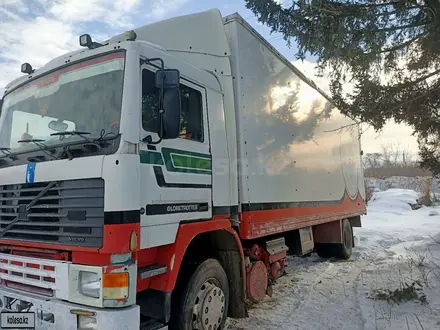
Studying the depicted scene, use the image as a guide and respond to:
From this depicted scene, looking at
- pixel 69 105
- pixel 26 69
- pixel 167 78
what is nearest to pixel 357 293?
pixel 167 78

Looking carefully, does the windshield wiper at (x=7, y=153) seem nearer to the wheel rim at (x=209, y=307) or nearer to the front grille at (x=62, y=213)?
the front grille at (x=62, y=213)

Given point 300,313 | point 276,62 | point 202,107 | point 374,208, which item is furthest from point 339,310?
point 374,208

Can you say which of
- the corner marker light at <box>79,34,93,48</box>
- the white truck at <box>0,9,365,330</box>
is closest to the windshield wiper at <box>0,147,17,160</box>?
the white truck at <box>0,9,365,330</box>

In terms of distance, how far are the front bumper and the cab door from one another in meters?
0.55

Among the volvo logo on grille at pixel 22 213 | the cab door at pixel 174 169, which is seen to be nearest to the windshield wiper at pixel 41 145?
the volvo logo on grille at pixel 22 213

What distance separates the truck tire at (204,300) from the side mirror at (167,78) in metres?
1.86

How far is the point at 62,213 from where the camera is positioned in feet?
9.66

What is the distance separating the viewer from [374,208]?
23688 millimetres

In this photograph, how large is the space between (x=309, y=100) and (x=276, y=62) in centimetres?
159

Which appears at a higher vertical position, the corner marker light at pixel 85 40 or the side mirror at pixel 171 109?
the corner marker light at pixel 85 40

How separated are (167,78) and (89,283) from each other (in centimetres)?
176

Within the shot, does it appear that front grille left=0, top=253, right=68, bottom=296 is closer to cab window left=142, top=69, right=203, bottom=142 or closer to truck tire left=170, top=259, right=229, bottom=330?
truck tire left=170, top=259, right=229, bottom=330

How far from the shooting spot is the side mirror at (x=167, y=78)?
9.94ft

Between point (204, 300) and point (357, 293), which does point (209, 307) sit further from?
point (357, 293)
